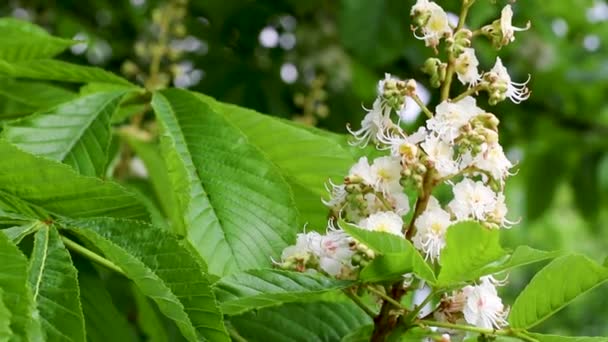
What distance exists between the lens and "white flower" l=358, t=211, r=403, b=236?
1.19m

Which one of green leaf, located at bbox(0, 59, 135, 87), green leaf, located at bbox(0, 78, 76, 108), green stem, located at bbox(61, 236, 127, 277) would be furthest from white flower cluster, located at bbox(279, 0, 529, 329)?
green leaf, located at bbox(0, 78, 76, 108)

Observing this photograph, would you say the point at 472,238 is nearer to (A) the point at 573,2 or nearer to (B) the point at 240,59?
(B) the point at 240,59

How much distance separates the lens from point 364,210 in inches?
48.8

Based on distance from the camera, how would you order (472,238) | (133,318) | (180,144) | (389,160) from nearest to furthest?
(472,238) → (389,160) → (180,144) → (133,318)

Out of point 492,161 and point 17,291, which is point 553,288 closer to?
point 492,161

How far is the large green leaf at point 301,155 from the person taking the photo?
1544 millimetres

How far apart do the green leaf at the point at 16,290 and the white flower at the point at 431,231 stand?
0.47 metres

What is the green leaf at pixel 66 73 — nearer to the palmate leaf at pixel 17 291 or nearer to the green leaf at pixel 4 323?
the palmate leaf at pixel 17 291

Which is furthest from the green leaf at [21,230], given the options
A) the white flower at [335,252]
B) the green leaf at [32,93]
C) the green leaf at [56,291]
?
the green leaf at [32,93]

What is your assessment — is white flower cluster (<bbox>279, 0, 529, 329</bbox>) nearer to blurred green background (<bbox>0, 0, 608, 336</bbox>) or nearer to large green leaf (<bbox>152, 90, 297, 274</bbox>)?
large green leaf (<bbox>152, 90, 297, 274</bbox>)

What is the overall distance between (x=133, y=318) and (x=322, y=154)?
1.65 m

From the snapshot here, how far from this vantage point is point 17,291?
101 centimetres

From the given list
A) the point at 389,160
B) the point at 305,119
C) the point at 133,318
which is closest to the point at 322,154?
the point at 389,160

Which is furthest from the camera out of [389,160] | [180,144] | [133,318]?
[133,318]
